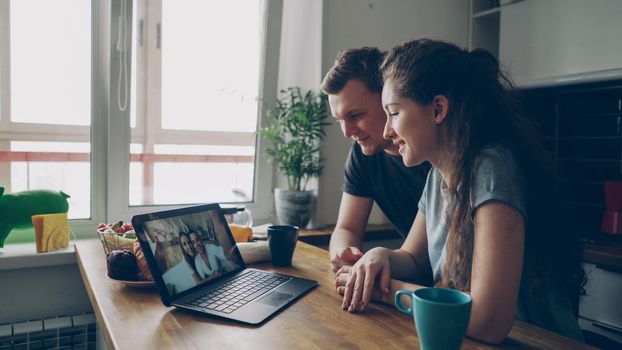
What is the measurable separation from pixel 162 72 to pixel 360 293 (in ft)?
5.02

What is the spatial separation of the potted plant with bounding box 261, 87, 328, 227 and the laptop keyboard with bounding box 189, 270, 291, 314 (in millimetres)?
972

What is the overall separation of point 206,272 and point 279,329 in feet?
0.98

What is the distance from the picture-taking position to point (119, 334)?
82 cm

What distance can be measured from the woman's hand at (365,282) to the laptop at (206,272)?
0.36ft

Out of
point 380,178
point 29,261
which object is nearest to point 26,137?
point 29,261

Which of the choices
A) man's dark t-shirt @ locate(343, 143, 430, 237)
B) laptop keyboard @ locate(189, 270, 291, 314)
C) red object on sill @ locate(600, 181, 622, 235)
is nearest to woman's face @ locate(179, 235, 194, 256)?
laptop keyboard @ locate(189, 270, 291, 314)

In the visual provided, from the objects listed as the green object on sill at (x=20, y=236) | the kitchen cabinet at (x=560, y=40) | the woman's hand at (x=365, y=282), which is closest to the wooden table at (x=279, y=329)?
the woman's hand at (x=365, y=282)

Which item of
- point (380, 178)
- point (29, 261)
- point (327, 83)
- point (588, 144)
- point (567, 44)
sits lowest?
point (29, 261)

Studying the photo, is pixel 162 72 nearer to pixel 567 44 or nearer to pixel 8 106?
pixel 8 106

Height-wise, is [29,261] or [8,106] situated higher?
[8,106]

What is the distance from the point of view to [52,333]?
5.61ft

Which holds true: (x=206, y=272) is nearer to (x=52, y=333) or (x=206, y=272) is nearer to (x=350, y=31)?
(x=52, y=333)

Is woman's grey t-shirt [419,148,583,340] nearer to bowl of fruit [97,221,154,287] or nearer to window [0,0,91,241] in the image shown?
bowl of fruit [97,221,154,287]

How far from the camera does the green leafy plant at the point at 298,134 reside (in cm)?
219
